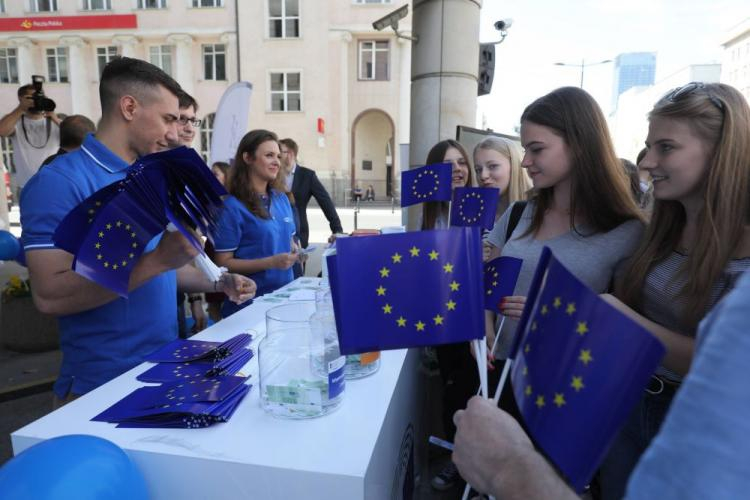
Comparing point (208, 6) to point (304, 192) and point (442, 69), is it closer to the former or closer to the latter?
point (304, 192)

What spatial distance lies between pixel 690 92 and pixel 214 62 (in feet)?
76.1

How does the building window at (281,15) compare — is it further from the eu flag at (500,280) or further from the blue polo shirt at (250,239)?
the eu flag at (500,280)

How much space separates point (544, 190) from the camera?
1827mm

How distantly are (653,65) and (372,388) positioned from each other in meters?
147

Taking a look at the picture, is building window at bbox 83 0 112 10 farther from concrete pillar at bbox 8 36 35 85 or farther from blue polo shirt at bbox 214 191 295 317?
blue polo shirt at bbox 214 191 295 317

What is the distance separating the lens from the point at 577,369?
618mm

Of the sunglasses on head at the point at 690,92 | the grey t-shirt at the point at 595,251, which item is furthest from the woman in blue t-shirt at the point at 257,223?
the sunglasses on head at the point at 690,92

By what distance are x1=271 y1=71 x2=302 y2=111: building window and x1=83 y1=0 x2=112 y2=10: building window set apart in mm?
9008

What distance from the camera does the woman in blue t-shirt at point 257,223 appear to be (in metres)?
2.58

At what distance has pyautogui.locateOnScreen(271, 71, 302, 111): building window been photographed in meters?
20.8

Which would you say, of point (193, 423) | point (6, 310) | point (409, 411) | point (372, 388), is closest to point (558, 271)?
point (372, 388)

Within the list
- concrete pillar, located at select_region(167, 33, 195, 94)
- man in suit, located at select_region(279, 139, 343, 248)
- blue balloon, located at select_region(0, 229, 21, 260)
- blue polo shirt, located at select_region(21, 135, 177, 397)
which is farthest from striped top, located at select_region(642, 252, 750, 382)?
concrete pillar, located at select_region(167, 33, 195, 94)

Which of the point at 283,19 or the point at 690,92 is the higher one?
the point at 283,19

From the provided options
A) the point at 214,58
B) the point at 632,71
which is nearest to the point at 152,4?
the point at 214,58
